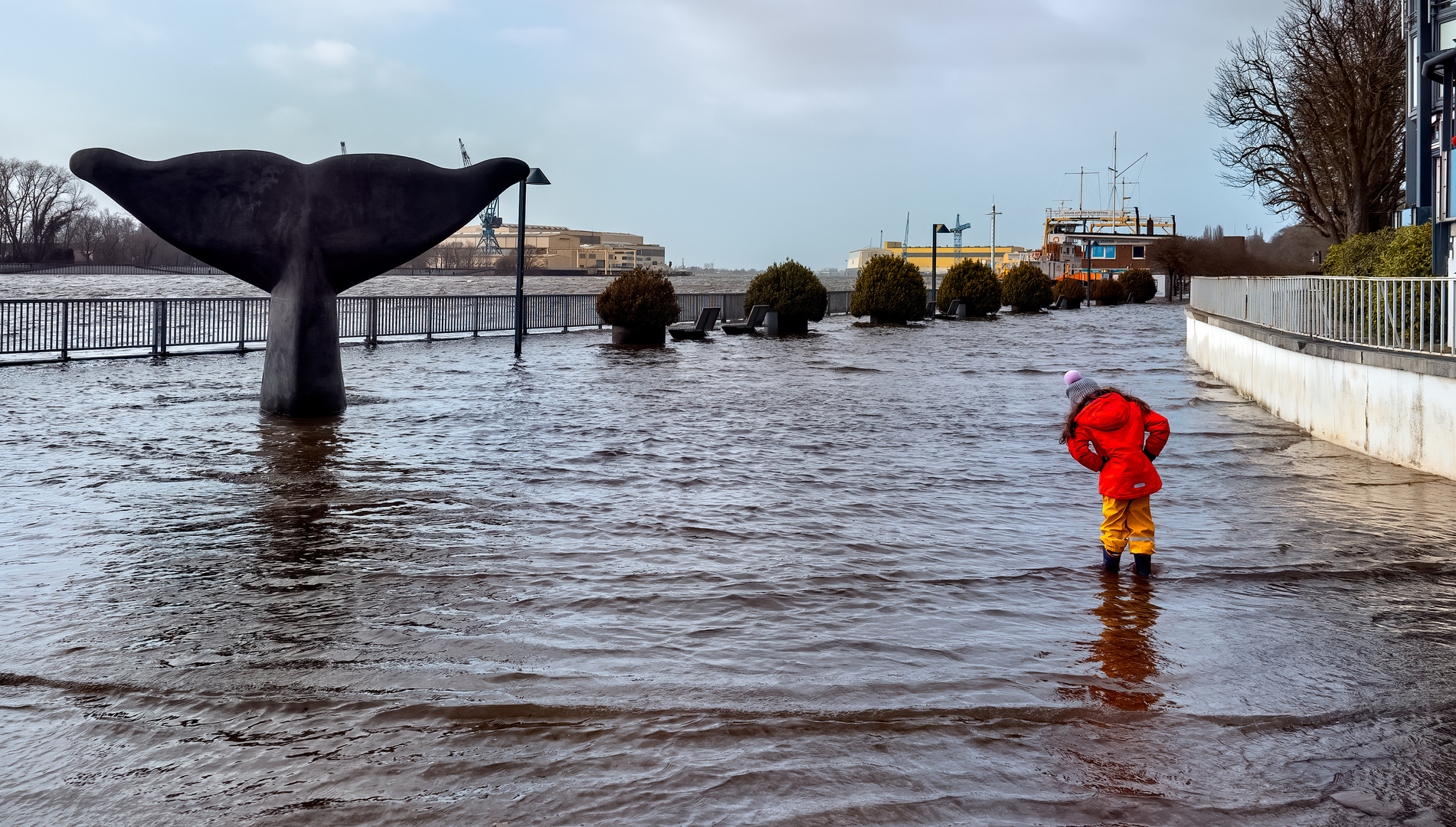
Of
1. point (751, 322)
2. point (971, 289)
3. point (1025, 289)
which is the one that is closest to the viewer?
point (751, 322)

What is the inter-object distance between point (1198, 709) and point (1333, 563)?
2966 millimetres

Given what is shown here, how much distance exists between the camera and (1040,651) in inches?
201

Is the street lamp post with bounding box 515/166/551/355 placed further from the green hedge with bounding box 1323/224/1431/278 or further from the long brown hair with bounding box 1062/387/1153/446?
Result: the long brown hair with bounding box 1062/387/1153/446

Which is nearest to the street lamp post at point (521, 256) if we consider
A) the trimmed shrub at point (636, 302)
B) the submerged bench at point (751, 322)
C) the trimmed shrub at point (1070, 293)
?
the trimmed shrub at point (636, 302)

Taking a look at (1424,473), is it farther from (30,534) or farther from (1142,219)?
(1142,219)

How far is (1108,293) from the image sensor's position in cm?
7550

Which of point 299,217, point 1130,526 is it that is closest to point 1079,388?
point 1130,526

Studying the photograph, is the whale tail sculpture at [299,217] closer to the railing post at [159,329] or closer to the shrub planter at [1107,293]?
the railing post at [159,329]

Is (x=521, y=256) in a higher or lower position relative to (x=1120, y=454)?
higher

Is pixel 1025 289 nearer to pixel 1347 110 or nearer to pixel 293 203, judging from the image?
pixel 1347 110

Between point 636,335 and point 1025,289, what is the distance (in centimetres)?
3188

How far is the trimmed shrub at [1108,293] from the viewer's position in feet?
248

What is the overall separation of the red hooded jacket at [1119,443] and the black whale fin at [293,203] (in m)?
8.59

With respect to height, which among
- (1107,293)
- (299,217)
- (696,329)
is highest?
(1107,293)
